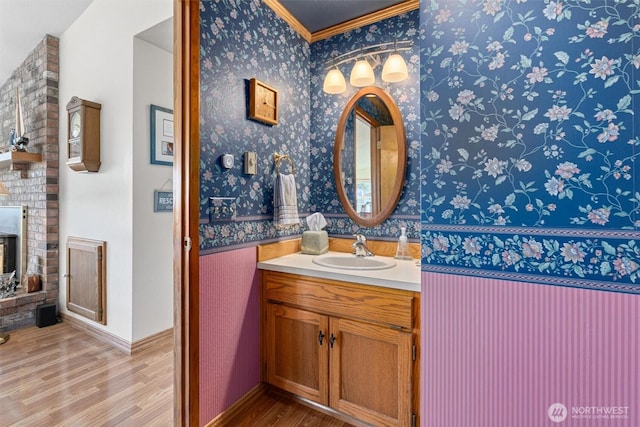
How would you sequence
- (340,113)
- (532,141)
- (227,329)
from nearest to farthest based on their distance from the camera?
(532,141)
(227,329)
(340,113)

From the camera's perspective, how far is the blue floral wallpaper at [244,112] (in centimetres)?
157

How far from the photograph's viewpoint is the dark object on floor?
9.42 feet

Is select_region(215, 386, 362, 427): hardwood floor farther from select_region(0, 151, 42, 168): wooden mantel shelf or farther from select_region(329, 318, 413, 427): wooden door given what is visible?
select_region(0, 151, 42, 168): wooden mantel shelf

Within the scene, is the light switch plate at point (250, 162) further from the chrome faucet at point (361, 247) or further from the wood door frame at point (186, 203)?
the chrome faucet at point (361, 247)

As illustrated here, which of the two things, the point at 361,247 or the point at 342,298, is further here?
the point at 361,247

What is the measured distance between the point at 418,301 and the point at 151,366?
1.97 m

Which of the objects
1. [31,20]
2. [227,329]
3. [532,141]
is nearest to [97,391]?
[227,329]

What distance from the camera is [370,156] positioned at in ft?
7.15

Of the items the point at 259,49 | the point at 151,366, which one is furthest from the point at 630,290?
the point at 151,366

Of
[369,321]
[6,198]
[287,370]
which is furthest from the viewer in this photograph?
[6,198]

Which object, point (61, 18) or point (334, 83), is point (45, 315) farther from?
point (334, 83)

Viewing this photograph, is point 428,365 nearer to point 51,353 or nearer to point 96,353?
point 96,353

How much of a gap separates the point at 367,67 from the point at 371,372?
6.05 ft

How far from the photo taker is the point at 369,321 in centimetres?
155
